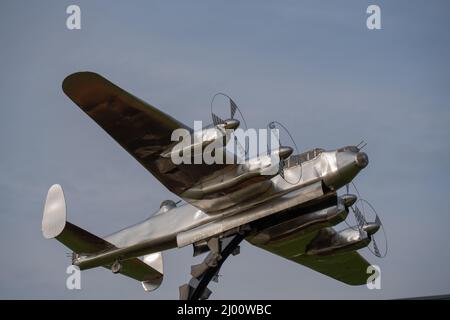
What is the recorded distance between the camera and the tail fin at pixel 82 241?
2969 centimetres

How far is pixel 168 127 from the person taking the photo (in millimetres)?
26594

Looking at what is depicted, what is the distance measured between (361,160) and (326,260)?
321 inches

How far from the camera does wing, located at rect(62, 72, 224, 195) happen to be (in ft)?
83.3

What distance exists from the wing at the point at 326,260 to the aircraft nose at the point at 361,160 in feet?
15.3

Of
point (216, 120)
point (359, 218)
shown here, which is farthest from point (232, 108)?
point (359, 218)

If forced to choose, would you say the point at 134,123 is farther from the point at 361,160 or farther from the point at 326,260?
the point at 326,260

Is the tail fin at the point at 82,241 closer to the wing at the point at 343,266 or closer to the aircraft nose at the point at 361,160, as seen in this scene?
the wing at the point at 343,266

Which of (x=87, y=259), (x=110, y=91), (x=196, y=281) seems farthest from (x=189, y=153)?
(x=87, y=259)

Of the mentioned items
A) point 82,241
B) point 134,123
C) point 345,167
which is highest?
point 134,123

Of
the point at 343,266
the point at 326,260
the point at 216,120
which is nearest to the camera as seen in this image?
the point at 216,120

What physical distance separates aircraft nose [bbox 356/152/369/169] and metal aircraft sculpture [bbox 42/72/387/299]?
0.11ft

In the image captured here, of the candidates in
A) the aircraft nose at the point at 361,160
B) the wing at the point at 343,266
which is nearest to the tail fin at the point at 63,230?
the wing at the point at 343,266

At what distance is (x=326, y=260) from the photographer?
34.2 metres
